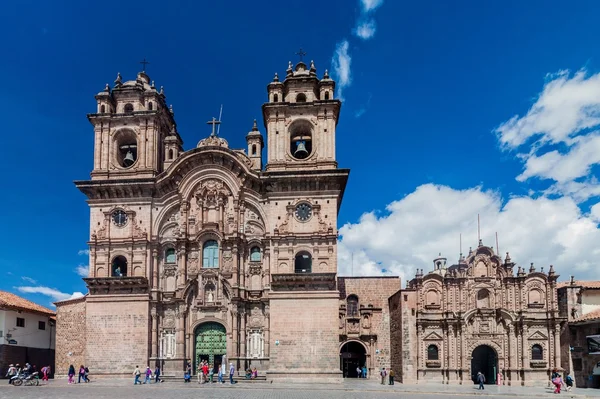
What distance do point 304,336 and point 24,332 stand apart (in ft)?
70.5

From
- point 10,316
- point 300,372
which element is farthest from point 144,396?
point 10,316

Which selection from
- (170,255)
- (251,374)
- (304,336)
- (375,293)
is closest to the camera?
(251,374)

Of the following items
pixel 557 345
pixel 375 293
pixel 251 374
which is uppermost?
pixel 375 293

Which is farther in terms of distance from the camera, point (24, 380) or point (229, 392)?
point (24, 380)

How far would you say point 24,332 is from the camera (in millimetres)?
42469

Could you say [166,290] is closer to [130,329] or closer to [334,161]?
[130,329]

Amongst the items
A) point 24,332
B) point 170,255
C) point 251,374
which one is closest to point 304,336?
point 251,374

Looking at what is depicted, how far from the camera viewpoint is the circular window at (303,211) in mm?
37938

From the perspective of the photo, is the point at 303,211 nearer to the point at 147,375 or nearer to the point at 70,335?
the point at 147,375

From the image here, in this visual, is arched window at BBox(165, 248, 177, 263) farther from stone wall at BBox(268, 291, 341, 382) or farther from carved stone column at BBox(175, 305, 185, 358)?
stone wall at BBox(268, 291, 341, 382)

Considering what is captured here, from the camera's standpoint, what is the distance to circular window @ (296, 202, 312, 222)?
37938 mm

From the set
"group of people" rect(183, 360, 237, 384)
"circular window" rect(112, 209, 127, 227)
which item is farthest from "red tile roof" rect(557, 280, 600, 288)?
"circular window" rect(112, 209, 127, 227)

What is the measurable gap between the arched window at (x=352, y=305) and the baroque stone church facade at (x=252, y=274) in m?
3.91

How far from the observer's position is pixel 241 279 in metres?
37.8
